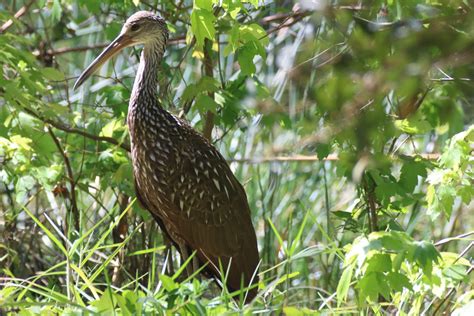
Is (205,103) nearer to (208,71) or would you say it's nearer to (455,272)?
(208,71)

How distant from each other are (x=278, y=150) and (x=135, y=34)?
2.77 metres

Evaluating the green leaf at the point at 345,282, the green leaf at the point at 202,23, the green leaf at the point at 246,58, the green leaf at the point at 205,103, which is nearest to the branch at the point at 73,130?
the green leaf at the point at 205,103

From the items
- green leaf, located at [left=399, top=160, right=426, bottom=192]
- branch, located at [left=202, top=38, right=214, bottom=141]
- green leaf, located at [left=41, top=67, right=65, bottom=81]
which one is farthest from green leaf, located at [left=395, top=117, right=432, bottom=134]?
green leaf, located at [left=41, top=67, right=65, bottom=81]

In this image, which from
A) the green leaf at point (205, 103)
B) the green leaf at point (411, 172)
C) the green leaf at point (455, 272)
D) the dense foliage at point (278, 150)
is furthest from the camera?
the green leaf at point (205, 103)

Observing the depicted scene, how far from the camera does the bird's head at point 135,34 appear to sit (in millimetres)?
4668

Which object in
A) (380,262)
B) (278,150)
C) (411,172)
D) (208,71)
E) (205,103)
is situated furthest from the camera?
(208,71)

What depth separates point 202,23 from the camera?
3.61 metres

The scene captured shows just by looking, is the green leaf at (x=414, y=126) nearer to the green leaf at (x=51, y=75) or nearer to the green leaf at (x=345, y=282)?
the green leaf at (x=345, y=282)

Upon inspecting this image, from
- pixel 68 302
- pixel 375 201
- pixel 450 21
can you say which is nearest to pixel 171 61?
pixel 375 201

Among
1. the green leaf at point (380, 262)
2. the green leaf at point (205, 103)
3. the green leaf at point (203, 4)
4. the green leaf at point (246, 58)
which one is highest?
the green leaf at point (203, 4)

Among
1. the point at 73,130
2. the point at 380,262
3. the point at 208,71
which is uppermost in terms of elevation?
the point at 208,71

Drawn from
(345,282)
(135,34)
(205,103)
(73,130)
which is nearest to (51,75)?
(73,130)

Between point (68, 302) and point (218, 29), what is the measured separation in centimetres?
184

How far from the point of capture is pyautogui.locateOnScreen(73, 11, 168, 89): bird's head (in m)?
4.67
